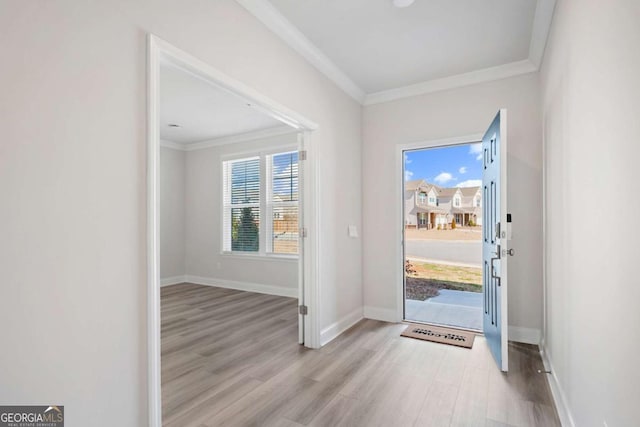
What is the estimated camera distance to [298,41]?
2.81m

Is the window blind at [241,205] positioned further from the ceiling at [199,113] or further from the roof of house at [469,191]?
the roof of house at [469,191]

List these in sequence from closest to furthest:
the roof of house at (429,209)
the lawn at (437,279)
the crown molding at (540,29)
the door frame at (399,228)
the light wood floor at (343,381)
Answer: the light wood floor at (343,381) < the crown molding at (540,29) < the door frame at (399,228) < the lawn at (437,279) < the roof of house at (429,209)

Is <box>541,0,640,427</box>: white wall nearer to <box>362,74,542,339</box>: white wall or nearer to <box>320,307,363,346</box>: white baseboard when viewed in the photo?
<box>362,74,542,339</box>: white wall

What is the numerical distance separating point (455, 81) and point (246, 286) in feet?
15.0

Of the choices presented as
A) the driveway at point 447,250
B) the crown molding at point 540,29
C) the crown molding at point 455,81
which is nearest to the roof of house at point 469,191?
the driveway at point 447,250

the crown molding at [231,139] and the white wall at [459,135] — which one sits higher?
the crown molding at [231,139]

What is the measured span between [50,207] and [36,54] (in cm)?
60

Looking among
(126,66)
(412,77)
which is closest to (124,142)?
(126,66)

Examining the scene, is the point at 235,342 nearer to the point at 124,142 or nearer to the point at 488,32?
the point at 124,142

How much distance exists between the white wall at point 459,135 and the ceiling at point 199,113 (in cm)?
158

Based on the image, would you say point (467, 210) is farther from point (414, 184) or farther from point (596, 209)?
point (596, 209)

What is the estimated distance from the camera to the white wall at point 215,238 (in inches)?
216

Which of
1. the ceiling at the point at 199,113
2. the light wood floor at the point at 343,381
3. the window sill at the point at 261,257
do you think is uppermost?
the ceiling at the point at 199,113

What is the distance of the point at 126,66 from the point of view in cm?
155
